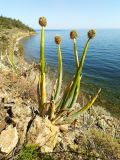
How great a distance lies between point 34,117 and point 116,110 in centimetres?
1218

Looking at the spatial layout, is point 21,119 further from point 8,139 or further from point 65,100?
point 65,100

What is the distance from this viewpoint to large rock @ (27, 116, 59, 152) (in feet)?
16.8

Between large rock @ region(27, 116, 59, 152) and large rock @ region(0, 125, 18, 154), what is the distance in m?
0.32

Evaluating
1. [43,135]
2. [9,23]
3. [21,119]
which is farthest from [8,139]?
[9,23]

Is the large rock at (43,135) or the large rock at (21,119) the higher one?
the large rock at (21,119)

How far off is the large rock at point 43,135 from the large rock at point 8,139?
12.7 inches

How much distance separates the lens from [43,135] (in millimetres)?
5223

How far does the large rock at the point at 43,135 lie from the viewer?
5.11m

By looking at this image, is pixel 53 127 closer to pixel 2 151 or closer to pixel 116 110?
pixel 2 151

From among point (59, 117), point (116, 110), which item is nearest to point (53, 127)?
point (59, 117)

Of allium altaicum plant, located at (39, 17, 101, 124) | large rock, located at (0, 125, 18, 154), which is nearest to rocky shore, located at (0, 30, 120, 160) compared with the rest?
large rock, located at (0, 125, 18, 154)

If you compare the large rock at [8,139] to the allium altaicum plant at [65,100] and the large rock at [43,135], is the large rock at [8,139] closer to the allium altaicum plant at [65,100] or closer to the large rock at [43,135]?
the large rock at [43,135]

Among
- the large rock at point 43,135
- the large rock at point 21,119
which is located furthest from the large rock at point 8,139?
the large rock at point 43,135

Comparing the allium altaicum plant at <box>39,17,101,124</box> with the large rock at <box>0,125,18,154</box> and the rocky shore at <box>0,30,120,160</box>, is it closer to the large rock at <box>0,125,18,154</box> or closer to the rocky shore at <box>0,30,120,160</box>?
the rocky shore at <box>0,30,120,160</box>
